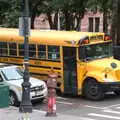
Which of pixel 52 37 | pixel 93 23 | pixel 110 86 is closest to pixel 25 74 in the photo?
pixel 110 86

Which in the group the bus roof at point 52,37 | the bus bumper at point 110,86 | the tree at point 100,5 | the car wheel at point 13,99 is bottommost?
the car wheel at point 13,99

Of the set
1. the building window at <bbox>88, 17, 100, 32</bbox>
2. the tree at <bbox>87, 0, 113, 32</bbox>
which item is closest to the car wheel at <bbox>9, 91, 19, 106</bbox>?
the tree at <bbox>87, 0, 113, 32</bbox>

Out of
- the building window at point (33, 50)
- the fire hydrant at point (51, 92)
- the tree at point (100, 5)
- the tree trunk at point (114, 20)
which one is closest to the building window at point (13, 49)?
the building window at point (33, 50)

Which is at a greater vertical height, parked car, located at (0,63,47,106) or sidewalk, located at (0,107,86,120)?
parked car, located at (0,63,47,106)

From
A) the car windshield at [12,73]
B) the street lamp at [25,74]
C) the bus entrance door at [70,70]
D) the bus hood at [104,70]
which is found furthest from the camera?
the bus entrance door at [70,70]

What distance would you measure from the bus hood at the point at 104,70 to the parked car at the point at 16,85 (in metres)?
2.23

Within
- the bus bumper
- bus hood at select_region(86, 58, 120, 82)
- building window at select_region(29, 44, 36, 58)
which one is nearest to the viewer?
the bus bumper

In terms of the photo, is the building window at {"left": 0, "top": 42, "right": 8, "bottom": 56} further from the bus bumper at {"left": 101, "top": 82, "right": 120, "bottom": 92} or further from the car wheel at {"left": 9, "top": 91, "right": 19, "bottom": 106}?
the bus bumper at {"left": 101, "top": 82, "right": 120, "bottom": 92}

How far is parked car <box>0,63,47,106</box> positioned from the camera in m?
19.7

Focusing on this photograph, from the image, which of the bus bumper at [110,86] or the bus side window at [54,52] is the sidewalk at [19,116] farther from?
the bus side window at [54,52]

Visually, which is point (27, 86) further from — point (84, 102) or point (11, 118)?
point (84, 102)

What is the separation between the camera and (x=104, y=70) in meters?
21.2

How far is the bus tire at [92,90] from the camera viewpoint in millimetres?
21219

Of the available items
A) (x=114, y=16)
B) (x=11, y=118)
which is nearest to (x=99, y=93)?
(x=11, y=118)
